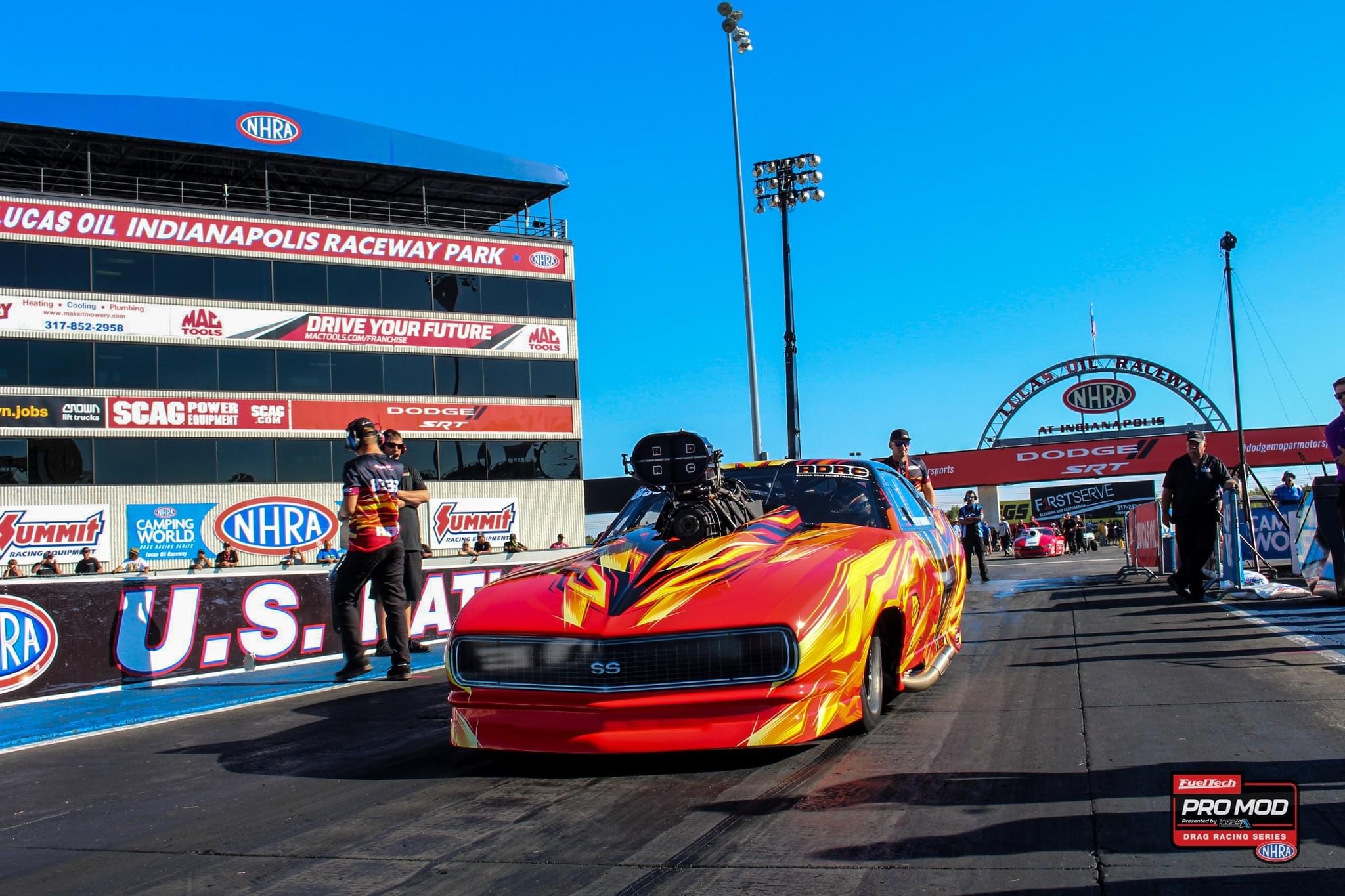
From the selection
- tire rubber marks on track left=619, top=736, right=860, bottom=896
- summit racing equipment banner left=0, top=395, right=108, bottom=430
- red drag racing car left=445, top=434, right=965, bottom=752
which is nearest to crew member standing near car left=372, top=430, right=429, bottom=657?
red drag racing car left=445, top=434, right=965, bottom=752

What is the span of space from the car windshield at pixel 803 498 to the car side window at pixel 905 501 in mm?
160

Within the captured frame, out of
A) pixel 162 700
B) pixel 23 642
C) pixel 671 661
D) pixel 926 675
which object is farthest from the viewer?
pixel 23 642

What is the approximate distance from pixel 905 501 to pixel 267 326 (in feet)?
94.8

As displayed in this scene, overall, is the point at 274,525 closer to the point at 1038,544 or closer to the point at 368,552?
the point at 1038,544

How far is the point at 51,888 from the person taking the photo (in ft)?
10.4

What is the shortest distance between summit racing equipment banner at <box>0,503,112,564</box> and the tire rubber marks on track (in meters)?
27.7

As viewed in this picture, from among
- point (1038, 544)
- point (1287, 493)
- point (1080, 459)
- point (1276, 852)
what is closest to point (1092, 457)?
point (1080, 459)

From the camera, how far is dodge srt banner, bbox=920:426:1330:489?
51.3m

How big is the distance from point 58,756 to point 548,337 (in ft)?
102

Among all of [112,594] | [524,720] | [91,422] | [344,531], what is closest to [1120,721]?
[524,720]

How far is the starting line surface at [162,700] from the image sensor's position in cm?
629

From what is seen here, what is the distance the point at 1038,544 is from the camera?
1353 inches

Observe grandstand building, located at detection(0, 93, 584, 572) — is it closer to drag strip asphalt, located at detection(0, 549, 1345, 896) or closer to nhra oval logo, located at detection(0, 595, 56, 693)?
nhra oval logo, located at detection(0, 595, 56, 693)

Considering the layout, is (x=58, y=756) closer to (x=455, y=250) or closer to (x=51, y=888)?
(x=51, y=888)
